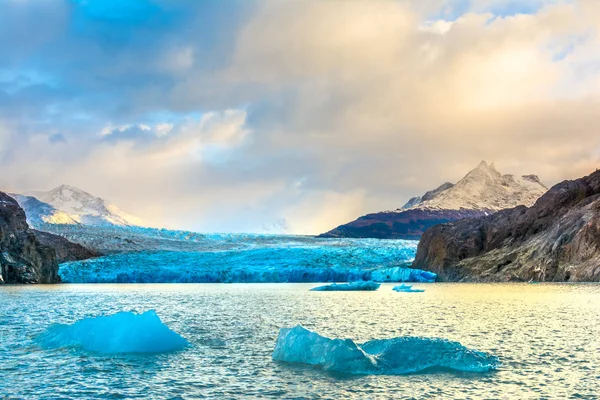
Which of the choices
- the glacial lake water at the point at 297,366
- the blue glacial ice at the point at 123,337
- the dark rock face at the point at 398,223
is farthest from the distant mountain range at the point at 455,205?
the blue glacial ice at the point at 123,337

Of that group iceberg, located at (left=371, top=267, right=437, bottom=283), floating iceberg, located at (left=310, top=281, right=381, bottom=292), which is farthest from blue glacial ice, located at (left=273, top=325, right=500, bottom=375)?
iceberg, located at (left=371, top=267, right=437, bottom=283)

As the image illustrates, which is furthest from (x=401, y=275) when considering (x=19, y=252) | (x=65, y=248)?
(x=65, y=248)

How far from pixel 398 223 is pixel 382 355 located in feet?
454

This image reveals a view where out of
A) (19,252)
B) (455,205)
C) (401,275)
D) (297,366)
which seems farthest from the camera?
(455,205)

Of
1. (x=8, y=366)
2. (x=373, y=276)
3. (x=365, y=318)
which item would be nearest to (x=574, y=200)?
(x=373, y=276)

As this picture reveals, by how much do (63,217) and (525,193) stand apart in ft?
410

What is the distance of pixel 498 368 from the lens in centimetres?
1282

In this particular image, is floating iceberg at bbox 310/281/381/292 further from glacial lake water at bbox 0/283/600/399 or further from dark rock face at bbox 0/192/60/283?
dark rock face at bbox 0/192/60/283

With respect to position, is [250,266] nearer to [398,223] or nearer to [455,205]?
[398,223]

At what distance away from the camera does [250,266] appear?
66.6 meters

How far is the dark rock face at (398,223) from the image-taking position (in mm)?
145875

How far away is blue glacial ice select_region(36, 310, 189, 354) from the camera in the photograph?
617 inches

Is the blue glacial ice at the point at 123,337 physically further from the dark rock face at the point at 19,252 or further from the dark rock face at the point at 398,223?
the dark rock face at the point at 398,223

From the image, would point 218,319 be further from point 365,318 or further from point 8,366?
point 8,366
